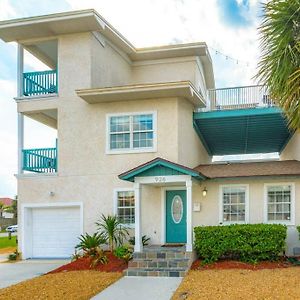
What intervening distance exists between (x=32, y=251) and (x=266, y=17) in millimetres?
13433

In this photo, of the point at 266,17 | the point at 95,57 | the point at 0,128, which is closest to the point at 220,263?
the point at 266,17

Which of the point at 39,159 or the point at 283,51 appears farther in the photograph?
the point at 39,159

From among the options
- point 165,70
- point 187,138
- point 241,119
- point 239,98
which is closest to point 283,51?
point 187,138

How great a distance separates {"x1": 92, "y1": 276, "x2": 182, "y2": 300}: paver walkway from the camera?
10.0 m

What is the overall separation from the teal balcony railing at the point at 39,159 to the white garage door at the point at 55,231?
5.79 ft

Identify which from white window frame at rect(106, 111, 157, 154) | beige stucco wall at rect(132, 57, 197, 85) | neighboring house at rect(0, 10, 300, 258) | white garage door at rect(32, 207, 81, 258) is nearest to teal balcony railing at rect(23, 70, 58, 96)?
neighboring house at rect(0, 10, 300, 258)

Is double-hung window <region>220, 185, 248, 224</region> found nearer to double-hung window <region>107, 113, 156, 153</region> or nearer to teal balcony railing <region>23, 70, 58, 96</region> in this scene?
double-hung window <region>107, 113, 156, 153</region>

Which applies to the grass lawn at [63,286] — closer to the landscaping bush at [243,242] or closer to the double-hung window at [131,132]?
the landscaping bush at [243,242]

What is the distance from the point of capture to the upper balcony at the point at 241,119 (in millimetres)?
17109

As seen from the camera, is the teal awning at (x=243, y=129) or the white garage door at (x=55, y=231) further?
the teal awning at (x=243, y=129)

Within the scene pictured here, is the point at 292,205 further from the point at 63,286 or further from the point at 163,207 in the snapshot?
the point at 63,286

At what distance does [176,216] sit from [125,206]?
2116mm

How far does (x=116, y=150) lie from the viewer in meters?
16.5

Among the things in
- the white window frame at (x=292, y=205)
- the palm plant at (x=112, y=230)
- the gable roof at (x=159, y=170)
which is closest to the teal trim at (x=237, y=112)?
the white window frame at (x=292, y=205)
